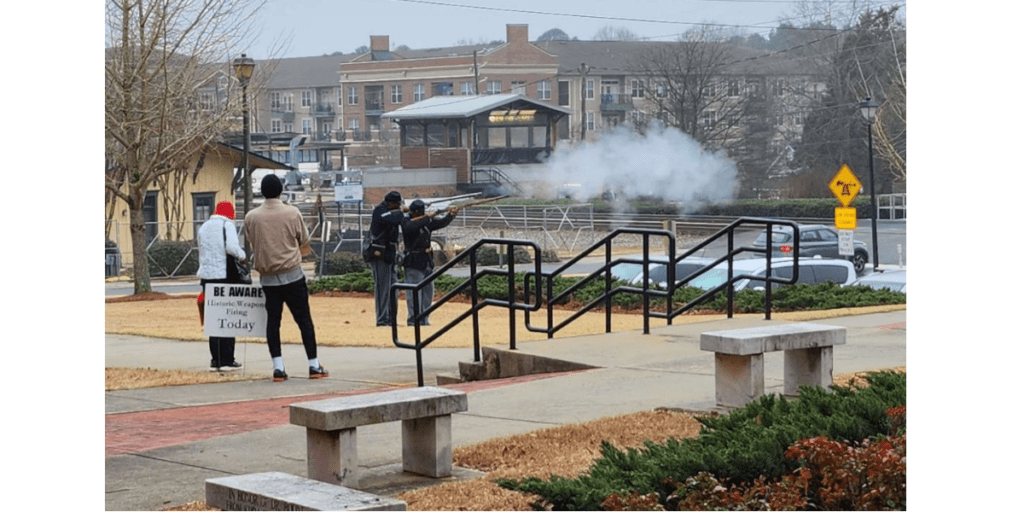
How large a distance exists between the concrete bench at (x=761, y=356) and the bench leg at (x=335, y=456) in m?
2.59

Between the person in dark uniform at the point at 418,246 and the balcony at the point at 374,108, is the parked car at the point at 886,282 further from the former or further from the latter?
the balcony at the point at 374,108

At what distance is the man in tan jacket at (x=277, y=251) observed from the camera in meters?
11.0

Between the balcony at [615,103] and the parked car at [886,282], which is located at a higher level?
the balcony at [615,103]

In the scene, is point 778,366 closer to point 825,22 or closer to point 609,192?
point 609,192

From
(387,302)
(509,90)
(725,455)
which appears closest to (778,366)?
(725,455)

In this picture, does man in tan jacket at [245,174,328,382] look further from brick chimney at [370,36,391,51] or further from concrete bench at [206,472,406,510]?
brick chimney at [370,36,391,51]

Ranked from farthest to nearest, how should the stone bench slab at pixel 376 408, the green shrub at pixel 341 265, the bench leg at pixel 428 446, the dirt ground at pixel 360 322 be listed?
the green shrub at pixel 341 265
the dirt ground at pixel 360 322
the bench leg at pixel 428 446
the stone bench slab at pixel 376 408

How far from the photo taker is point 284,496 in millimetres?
5113

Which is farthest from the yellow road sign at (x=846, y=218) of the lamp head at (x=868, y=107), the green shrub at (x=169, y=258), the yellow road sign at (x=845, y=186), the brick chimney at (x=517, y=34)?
the brick chimney at (x=517, y=34)

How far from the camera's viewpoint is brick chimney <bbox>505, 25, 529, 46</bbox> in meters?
104

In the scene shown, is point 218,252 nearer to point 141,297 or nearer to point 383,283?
point 383,283

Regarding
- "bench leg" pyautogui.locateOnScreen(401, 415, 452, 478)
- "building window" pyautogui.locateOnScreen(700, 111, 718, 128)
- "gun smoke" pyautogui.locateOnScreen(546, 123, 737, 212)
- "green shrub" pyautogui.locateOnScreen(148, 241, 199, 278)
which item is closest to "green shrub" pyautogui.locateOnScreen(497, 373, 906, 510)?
"bench leg" pyautogui.locateOnScreen(401, 415, 452, 478)

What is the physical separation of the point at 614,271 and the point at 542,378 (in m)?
17.9

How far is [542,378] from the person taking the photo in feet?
33.1
